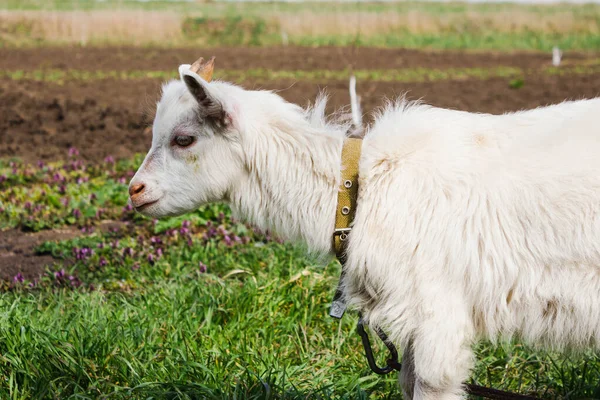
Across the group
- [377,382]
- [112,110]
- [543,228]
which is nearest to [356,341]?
[377,382]

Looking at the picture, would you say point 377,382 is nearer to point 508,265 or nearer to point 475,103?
point 508,265

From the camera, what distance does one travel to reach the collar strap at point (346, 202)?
3316 mm

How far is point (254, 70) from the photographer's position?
68.2 ft

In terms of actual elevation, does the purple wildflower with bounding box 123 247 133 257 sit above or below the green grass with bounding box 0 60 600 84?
below

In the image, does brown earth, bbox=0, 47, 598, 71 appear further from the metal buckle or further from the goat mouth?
the metal buckle

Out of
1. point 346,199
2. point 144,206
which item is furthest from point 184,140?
point 346,199

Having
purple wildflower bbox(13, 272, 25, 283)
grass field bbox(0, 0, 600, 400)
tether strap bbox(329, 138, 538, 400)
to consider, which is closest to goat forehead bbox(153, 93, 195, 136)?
grass field bbox(0, 0, 600, 400)

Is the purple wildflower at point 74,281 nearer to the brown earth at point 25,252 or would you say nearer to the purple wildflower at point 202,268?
the brown earth at point 25,252

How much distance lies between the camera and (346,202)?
131 inches

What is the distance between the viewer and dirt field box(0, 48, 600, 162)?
10203mm

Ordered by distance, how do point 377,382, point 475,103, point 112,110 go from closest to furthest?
point 377,382 → point 112,110 → point 475,103

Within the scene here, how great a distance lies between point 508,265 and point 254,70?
723 inches

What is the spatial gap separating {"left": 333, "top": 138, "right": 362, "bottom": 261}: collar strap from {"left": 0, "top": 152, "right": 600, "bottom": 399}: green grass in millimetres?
400

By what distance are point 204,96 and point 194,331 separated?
6.17 feet
